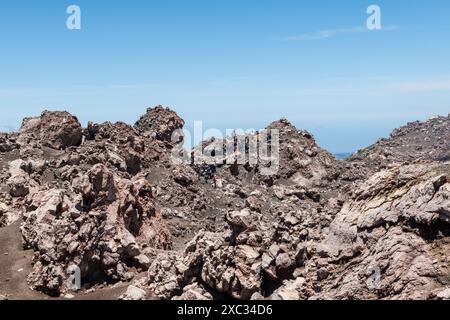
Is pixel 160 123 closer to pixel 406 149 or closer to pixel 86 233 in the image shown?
pixel 86 233

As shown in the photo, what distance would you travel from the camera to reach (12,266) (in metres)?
31.9

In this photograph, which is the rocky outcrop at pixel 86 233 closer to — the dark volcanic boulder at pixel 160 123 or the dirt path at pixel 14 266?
the dirt path at pixel 14 266

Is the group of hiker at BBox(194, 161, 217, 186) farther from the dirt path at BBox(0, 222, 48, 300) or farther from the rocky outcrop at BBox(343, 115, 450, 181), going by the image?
the dirt path at BBox(0, 222, 48, 300)

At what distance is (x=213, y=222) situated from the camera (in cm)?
5472

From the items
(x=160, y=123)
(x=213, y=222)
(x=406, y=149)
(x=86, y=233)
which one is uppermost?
(x=160, y=123)

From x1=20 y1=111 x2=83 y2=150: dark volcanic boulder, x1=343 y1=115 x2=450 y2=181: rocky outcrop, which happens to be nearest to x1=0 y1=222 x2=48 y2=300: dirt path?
Answer: x1=20 y1=111 x2=83 y2=150: dark volcanic boulder

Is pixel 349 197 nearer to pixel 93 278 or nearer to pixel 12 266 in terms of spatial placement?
pixel 93 278

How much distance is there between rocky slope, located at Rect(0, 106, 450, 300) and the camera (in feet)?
63.6

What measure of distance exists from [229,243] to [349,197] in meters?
6.61

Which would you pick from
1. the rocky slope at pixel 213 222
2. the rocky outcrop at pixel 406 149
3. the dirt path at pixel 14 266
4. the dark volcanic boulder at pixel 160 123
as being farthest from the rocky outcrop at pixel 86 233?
the rocky outcrop at pixel 406 149

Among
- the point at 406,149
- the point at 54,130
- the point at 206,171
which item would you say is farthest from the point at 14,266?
the point at 406,149
